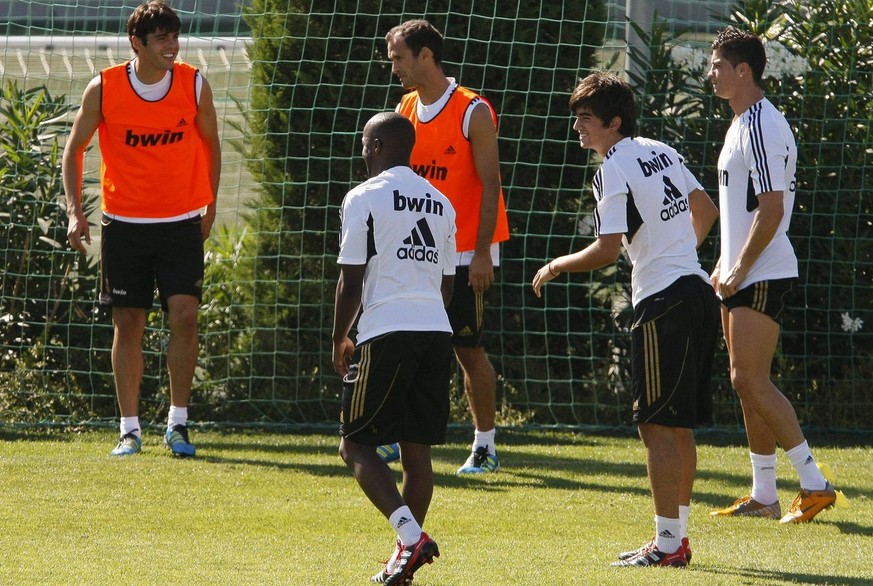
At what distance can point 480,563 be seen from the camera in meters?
4.57

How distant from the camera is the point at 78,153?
680cm

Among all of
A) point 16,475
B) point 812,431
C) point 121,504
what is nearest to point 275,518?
point 121,504

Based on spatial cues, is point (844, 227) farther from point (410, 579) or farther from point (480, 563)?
point (410, 579)

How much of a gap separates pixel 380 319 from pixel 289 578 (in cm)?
86

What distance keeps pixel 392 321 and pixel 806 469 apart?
2183mm

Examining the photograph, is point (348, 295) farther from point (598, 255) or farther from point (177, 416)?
point (177, 416)

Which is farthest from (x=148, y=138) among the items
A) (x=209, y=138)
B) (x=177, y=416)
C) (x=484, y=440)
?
(x=484, y=440)

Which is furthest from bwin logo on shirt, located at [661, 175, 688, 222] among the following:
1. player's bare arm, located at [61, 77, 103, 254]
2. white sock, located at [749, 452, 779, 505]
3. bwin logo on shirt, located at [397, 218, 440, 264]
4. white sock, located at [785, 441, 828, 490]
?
player's bare arm, located at [61, 77, 103, 254]

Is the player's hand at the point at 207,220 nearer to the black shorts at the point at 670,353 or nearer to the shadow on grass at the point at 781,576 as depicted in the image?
the black shorts at the point at 670,353

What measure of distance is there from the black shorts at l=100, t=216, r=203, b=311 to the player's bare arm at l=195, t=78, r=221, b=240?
0.34 feet

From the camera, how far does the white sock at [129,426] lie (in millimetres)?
6875

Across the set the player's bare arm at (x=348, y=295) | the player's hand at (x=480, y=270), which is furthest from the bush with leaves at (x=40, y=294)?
the player's bare arm at (x=348, y=295)

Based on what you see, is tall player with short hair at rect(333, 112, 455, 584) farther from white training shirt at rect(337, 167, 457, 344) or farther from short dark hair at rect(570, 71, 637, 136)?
short dark hair at rect(570, 71, 637, 136)

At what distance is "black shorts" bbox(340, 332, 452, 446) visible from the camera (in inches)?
168
